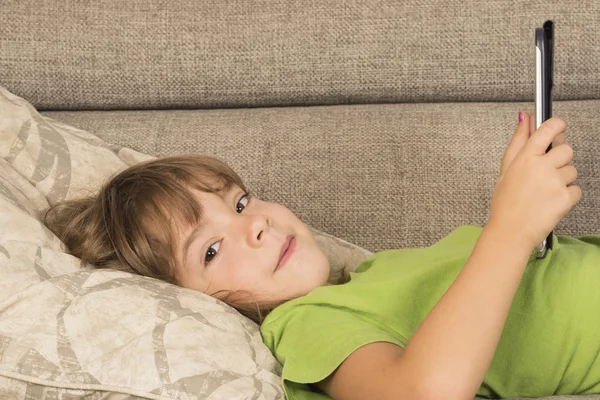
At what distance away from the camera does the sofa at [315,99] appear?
5.25 ft

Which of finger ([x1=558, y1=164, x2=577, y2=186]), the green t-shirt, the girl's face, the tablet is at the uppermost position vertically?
the tablet

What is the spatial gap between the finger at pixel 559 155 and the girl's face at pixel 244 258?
39 cm

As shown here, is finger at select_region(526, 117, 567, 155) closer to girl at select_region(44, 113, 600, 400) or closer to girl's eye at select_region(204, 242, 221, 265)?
girl at select_region(44, 113, 600, 400)

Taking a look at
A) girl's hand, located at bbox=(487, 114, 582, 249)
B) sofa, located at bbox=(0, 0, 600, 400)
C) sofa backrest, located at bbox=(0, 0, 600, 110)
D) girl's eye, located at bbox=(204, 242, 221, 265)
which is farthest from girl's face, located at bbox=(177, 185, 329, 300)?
sofa backrest, located at bbox=(0, 0, 600, 110)

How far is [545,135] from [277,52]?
34.5 inches

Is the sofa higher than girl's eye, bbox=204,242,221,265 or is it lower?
Result: higher

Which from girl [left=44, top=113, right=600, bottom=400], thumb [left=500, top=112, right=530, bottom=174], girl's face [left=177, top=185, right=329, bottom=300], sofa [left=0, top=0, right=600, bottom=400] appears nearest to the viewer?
girl [left=44, top=113, right=600, bottom=400]

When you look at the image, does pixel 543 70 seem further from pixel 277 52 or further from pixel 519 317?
pixel 277 52

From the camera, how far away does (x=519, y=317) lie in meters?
1.20

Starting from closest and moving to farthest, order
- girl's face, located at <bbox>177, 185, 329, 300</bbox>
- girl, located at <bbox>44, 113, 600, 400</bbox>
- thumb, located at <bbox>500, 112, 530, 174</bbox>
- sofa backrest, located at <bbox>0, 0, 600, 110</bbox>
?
girl, located at <bbox>44, 113, 600, 400</bbox>
thumb, located at <bbox>500, 112, 530, 174</bbox>
girl's face, located at <bbox>177, 185, 329, 300</bbox>
sofa backrest, located at <bbox>0, 0, 600, 110</bbox>

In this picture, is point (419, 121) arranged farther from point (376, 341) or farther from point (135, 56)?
point (376, 341)

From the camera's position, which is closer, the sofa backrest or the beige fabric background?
the beige fabric background

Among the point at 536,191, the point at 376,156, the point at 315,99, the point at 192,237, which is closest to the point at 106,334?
the point at 192,237

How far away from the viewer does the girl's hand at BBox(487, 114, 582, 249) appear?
39.4 inches
